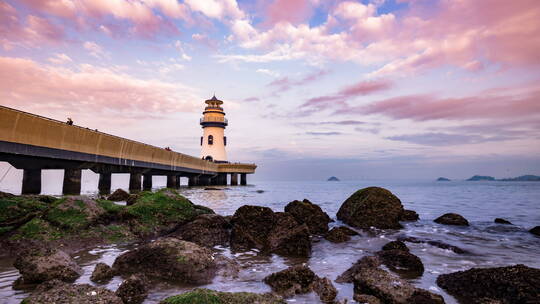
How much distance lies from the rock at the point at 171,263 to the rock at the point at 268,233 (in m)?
2.38

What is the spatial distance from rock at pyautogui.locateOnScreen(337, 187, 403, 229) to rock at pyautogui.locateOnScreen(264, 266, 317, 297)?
8.11 metres

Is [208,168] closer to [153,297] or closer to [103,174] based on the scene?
[103,174]

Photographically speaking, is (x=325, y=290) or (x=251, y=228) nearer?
(x=325, y=290)

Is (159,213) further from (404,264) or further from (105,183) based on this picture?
(105,183)

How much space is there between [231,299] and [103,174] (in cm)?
3290

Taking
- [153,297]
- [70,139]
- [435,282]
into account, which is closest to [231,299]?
[153,297]

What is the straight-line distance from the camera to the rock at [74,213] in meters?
8.48

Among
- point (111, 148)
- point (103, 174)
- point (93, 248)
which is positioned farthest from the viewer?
point (103, 174)

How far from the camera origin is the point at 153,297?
4.92 m

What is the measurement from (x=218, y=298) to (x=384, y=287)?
240 centimetres

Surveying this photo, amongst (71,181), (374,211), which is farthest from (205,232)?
(71,181)

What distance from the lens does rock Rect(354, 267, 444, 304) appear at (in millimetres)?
4739

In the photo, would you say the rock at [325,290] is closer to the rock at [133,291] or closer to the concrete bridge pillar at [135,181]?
the rock at [133,291]

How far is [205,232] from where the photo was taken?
9227mm
